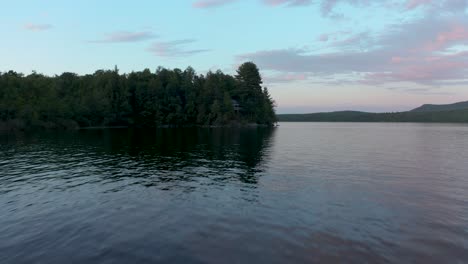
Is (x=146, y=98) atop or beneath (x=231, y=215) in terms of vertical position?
atop

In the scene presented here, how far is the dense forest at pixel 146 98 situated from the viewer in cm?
13612

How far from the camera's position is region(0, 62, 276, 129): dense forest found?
136125mm

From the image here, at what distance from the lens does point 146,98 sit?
170 meters

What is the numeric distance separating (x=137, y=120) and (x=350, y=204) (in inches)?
6303

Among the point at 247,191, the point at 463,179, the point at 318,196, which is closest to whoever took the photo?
the point at 318,196

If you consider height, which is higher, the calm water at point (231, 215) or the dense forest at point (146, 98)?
the dense forest at point (146, 98)

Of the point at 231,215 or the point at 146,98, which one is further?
the point at 146,98

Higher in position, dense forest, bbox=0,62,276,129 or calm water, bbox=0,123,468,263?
dense forest, bbox=0,62,276,129

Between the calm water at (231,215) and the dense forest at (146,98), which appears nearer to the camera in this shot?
the calm water at (231,215)

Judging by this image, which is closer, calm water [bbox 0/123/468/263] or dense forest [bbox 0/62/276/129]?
calm water [bbox 0/123/468/263]

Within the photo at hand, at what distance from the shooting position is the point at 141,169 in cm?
3638

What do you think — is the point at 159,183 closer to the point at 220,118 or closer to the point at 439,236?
the point at 439,236

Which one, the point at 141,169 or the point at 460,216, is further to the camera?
the point at 141,169

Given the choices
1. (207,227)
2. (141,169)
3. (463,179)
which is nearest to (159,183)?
(141,169)
